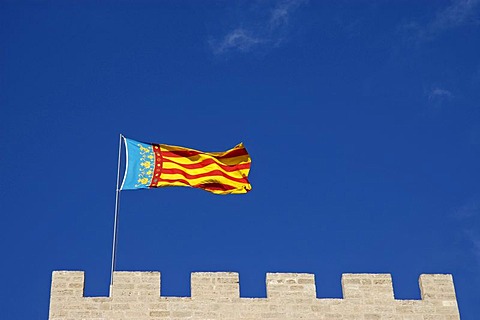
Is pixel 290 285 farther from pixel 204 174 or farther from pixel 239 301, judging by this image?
pixel 204 174

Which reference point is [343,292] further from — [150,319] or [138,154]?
[138,154]

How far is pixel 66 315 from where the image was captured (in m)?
23.6

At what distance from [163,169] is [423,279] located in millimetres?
7546

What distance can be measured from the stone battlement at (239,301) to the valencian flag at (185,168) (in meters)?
4.10

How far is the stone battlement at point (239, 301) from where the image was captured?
23.8 meters

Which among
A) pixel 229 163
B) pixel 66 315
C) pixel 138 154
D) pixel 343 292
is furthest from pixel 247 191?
pixel 66 315

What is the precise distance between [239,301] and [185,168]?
5.25 meters

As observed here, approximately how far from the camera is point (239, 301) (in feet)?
79.3

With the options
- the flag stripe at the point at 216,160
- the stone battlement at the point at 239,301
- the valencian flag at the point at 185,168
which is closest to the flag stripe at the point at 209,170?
the valencian flag at the point at 185,168

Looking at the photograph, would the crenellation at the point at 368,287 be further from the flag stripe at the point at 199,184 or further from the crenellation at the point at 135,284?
the flag stripe at the point at 199,184

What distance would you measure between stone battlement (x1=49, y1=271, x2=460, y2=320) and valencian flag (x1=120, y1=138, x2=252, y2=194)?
13.5 feet

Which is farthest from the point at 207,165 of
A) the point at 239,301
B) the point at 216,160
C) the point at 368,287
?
the point at 368,287

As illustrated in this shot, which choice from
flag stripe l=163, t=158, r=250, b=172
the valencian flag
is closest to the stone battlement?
the valencian flag

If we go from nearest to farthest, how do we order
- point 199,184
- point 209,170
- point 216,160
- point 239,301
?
point 239,301
point 199,184
point 209,170
point 216,160
